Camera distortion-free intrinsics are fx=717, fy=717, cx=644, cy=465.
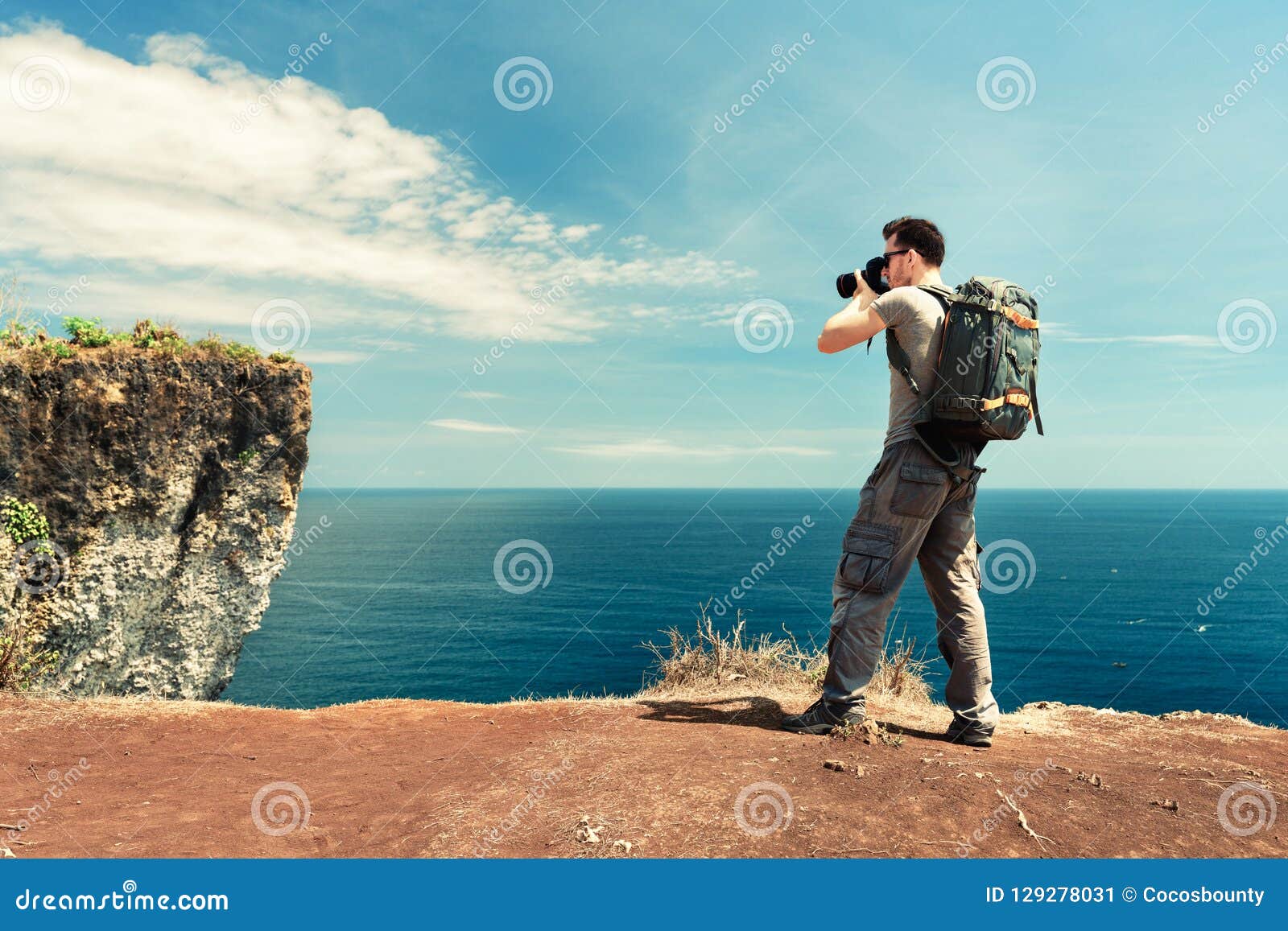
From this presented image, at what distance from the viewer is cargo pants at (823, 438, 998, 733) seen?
5324 millimetres

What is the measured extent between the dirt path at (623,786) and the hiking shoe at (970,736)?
0.69 feet

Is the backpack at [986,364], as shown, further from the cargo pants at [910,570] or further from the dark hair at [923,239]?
the dark hair at [923,239]

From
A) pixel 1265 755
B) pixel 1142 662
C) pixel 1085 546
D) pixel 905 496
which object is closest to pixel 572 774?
pixel 905 496

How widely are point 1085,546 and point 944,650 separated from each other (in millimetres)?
120146

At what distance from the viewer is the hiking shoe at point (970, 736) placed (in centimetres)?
557

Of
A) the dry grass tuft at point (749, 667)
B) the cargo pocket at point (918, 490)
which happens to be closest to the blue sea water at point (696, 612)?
the dry grass tuft at point (749, 667)

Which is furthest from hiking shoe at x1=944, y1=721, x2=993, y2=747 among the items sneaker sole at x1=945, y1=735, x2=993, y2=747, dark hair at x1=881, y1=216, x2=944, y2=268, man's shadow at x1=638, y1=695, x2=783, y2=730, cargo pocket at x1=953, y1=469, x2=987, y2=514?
dark hair at x1=881, y1=216, x2=944, y2=268

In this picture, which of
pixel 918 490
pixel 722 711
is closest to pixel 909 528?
pixel 918 490

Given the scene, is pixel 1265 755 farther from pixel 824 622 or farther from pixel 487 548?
pixel 487 548

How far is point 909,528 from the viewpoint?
17.6 feet

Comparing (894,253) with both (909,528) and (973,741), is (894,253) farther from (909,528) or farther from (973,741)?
(973,741)

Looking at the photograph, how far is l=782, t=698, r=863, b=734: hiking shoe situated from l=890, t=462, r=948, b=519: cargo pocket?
163cm

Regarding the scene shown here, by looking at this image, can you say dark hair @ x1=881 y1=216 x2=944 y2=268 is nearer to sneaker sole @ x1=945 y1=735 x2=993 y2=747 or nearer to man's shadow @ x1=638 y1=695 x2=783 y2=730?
sneaker sole @ x1=945 y1=735 x2=993 y2=747

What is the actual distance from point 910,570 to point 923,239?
2.61 meters
